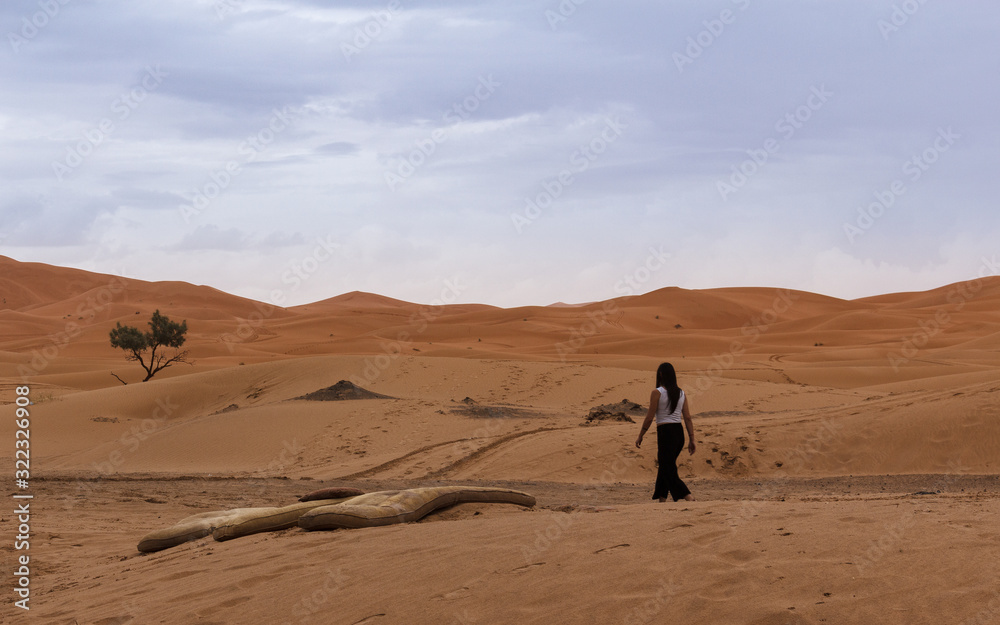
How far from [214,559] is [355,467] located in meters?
7.49

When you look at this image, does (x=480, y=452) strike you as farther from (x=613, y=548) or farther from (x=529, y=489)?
(x=613, y=548)

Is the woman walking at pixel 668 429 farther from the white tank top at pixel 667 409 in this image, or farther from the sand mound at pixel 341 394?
the sand mound at pixel 341 394

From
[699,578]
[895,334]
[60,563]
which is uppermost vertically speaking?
[895,334]

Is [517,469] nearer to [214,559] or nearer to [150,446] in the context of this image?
[214,559]

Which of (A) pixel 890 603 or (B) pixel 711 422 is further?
(B) pixel 711 422

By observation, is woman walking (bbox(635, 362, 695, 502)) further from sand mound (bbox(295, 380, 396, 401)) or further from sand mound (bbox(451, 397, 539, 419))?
sand mound (bbox(295, 380, 396, 401))

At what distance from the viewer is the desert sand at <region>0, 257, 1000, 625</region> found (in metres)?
4.17

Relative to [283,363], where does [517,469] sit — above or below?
below

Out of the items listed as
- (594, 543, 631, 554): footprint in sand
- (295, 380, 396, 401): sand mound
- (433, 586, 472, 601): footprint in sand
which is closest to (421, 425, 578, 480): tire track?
(295, 380, 396, 401): sand mound

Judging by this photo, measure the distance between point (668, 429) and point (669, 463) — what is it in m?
0.34

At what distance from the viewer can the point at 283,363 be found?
24.6 metres

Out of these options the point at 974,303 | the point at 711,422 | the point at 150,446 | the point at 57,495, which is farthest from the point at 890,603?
the point at 974,303

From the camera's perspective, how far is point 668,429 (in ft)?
26.3

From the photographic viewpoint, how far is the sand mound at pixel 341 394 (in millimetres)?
19312
